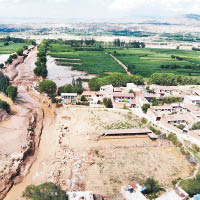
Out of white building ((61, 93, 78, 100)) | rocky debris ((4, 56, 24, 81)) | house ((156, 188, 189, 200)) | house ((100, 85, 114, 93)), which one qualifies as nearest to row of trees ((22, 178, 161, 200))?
house ((156, 188, 189, 200))

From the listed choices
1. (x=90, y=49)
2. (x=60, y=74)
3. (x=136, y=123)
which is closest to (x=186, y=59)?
(x=90, y=49)

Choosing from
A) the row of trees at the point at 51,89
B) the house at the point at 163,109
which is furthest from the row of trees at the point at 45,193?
the row of trees at the point at 51,89

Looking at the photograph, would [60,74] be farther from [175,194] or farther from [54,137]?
[175,194]

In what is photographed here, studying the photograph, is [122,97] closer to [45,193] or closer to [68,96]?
[68,96]

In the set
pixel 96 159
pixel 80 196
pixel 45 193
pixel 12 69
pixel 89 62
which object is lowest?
pixel 96 159

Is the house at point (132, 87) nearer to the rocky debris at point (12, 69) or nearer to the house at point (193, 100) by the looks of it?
the house at point (193, 100)

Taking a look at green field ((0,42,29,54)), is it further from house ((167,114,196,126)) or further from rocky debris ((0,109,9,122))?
house ((167,114,196,126))

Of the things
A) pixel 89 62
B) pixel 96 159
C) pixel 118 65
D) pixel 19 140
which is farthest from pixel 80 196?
pixel 89 62
